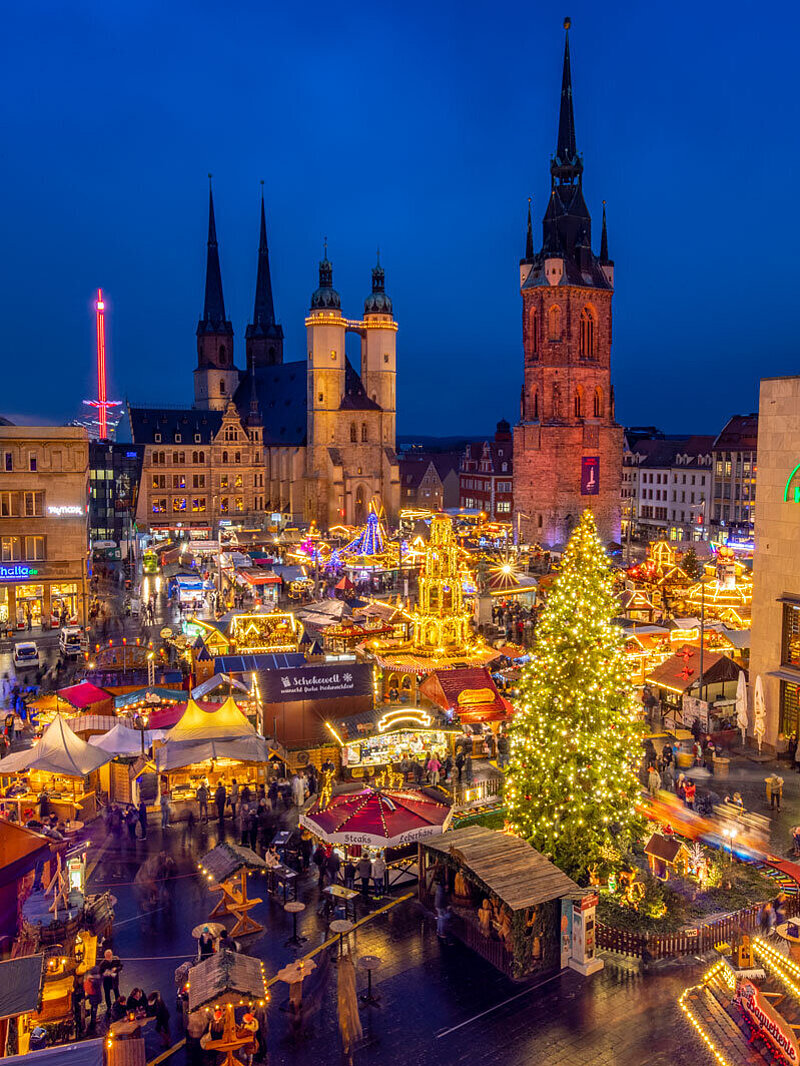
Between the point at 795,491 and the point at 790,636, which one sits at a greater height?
the point at 795,491

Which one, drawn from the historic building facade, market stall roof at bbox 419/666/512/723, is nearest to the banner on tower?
the historic building facade

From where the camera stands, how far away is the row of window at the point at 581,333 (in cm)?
7181

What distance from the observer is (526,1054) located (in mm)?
11648

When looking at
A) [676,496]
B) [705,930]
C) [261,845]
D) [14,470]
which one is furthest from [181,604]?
[676,496]

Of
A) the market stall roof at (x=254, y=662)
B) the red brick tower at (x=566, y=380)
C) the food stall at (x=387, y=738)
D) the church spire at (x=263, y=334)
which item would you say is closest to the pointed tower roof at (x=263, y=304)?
the church spire at (x=263, y=334)

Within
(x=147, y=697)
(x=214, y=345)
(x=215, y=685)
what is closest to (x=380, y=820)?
(x=215, y=685)

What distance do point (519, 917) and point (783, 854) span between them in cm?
696

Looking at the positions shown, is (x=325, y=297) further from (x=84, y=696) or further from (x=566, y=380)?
(x=84, y=696)

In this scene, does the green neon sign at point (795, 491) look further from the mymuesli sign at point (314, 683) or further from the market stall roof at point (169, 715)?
the market stall roof at point (169, 715)

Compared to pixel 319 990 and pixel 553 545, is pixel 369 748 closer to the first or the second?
pixel 319 990

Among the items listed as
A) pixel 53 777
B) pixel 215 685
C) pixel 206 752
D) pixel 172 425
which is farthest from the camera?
pixel 172 425

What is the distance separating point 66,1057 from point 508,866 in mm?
7658

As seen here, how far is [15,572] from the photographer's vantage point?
42.8m

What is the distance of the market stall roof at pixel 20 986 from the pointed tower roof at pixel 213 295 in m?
94.8
